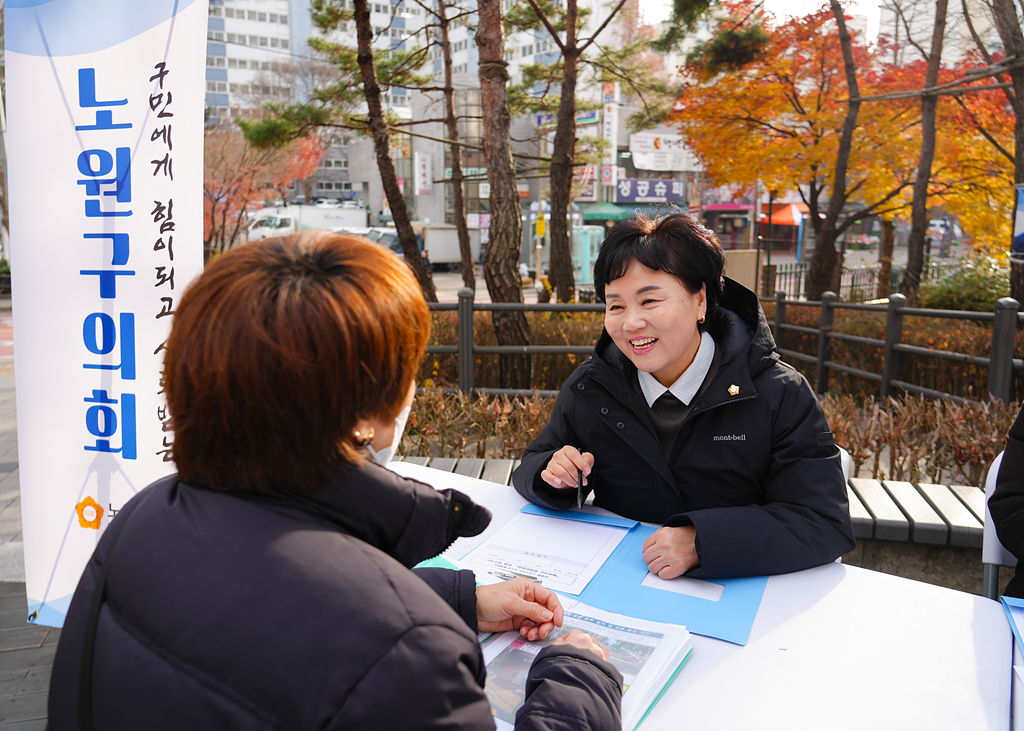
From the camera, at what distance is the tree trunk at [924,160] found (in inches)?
413

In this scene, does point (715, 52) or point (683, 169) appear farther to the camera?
point (683, 169)

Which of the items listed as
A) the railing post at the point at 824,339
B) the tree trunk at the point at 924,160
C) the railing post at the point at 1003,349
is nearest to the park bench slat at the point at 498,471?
the railing post at the point at 1003,349

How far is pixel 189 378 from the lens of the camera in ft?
2.83

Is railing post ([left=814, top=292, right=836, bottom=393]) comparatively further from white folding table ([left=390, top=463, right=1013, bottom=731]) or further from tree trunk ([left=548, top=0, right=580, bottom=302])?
white folding table ([left=390, top=463, right=1013, bottom=731])

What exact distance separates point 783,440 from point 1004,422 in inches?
108

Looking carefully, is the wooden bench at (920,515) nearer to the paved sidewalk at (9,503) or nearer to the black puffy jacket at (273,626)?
the black puffy jacket at (273,626)

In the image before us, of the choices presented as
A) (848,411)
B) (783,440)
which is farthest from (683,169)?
(783,440)

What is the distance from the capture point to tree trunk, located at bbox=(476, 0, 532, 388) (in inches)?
245

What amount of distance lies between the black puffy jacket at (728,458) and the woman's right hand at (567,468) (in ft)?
0.25

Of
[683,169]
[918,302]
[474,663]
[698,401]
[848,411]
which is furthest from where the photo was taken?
[683,169]

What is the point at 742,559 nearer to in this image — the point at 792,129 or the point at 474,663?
the point at 474,663

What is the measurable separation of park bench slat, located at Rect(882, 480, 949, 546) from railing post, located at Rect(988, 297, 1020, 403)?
2809 mm

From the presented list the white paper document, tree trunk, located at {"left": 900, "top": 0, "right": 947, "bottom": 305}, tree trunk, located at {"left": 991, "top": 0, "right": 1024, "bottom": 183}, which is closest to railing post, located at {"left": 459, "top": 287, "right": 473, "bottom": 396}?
the white paper document

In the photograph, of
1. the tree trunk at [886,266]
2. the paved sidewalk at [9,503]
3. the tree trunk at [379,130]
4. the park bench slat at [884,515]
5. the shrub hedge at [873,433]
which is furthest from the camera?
the tree trunk at [886,266]
